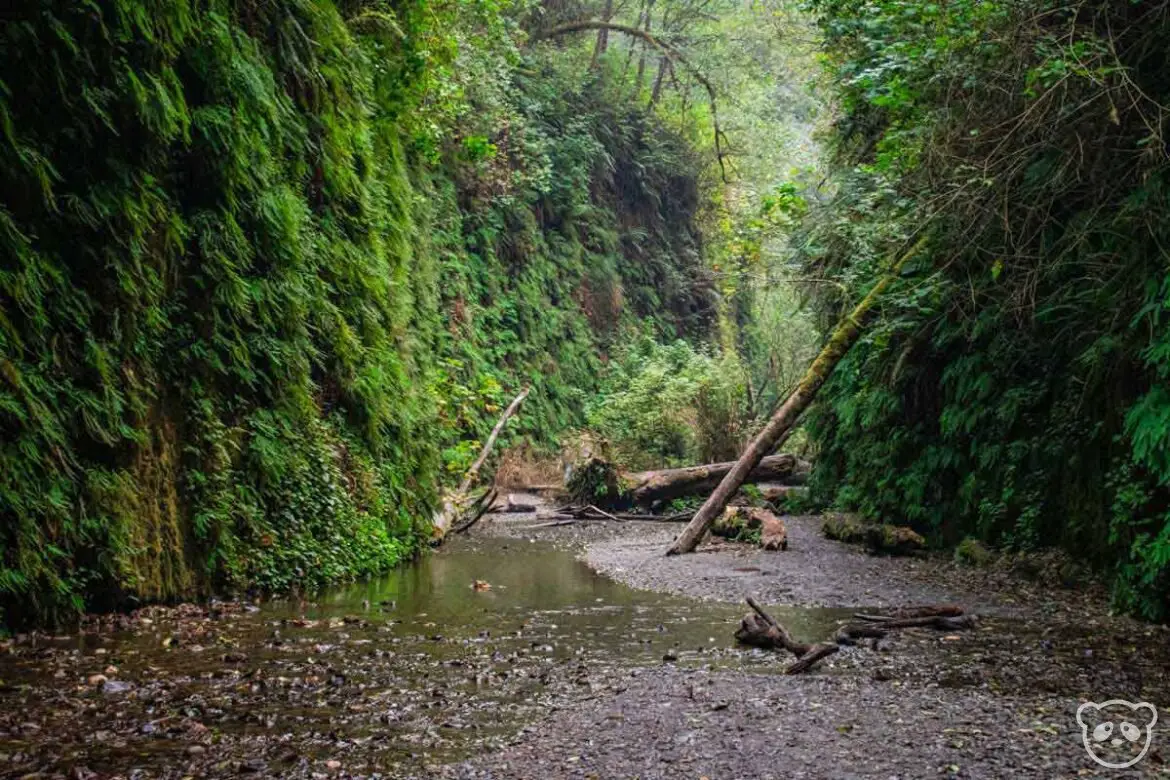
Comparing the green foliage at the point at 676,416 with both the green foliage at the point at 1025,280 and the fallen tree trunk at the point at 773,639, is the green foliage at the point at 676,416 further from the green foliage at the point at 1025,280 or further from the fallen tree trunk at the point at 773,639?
the fallen tree trunk at the point at 773,639

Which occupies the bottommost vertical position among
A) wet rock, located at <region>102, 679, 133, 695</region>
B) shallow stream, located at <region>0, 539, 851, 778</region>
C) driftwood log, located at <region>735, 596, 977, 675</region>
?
driftwood log, located at <region>735, 596, 977, 675</region>

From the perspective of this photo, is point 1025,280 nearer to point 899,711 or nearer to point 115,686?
point 899,711

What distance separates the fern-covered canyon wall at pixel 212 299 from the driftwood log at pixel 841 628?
4.33m

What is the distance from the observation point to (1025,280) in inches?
328

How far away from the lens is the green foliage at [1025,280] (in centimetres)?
684

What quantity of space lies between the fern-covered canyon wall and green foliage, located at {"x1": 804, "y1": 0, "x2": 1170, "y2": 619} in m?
6.06

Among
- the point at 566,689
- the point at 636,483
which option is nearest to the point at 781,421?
the point at 636,483

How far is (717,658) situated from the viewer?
575 cm

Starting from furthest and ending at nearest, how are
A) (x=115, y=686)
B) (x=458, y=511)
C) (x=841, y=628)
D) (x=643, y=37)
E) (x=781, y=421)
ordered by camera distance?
(x=643, y=37) → (x=458, y=511) → (x=781, y=421) → (x=841, y=628) → (x=115, y=686)

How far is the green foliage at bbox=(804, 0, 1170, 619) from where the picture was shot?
684 cm

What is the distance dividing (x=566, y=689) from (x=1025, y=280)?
6.01m

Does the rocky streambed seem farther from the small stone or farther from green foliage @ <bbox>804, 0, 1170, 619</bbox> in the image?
green foliage @ <bbox>804, 0, 1170, 619</bbox>

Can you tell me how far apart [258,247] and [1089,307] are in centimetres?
754

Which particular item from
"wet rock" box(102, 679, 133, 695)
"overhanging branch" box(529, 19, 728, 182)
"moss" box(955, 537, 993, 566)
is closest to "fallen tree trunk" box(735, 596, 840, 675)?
"wet rock" box(102, 679, 133, 695)
